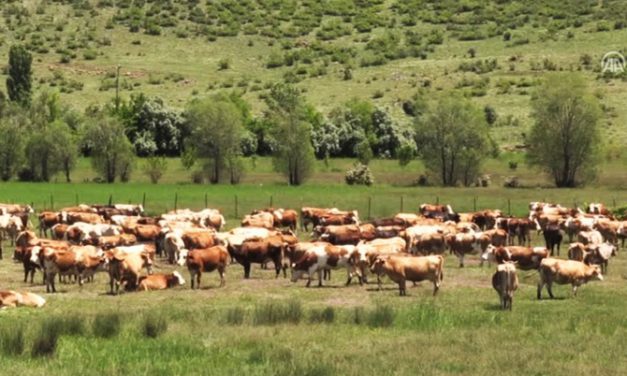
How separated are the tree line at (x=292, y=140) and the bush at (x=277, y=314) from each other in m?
60.1

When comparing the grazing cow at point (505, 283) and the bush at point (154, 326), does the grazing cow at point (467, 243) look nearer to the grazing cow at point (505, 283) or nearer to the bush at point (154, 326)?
the grazing cow at point (505, 283)

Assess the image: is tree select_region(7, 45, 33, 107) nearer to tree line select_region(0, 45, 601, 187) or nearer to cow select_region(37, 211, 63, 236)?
tree line select_region(0, 45, 601, 187)

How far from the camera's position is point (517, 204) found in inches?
2660

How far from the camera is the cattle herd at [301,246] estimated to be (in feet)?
99.6

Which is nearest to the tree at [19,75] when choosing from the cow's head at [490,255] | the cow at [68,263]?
the cow at [68,263]

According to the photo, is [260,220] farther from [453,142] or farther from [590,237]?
[453,142]

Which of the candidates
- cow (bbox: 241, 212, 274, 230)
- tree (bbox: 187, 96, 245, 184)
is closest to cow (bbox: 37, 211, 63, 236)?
cow (bbox: 241, 212, 274, 230)

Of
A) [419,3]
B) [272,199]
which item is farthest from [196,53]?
[272,199]

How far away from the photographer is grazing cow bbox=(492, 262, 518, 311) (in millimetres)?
26781

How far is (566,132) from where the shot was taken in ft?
269

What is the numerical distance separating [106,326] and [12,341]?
8.14 ft

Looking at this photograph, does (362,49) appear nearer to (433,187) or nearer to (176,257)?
(433,187)

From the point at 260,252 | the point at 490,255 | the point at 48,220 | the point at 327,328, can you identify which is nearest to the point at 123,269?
the point at 260,252

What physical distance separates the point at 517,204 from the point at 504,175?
21.0 metres
